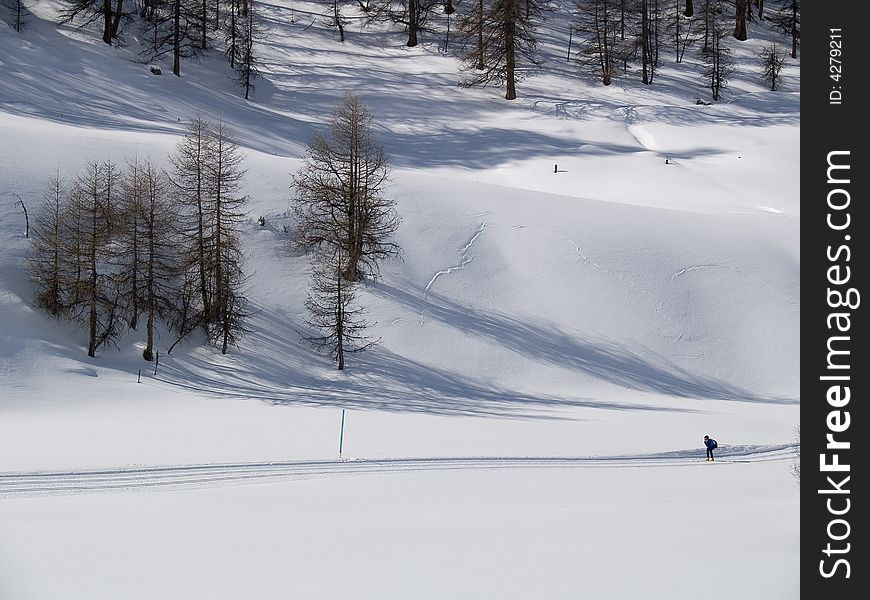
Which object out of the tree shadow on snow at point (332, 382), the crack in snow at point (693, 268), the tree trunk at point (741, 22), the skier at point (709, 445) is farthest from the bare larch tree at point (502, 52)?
the skier at point (709, 445)

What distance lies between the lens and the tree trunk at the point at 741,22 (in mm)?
61500

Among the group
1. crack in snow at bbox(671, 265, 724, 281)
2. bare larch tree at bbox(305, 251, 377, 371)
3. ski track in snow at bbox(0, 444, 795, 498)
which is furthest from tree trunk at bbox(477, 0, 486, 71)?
ski track in snow at bbox(0, 444, 795, 498)

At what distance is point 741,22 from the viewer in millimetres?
61781

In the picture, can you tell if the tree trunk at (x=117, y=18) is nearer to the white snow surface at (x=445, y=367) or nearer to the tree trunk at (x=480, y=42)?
the white snow surface at (x=445, y=367)

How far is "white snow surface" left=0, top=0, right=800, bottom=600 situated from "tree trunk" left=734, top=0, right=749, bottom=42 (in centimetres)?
137

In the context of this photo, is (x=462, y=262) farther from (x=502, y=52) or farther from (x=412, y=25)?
(x=412, y=25)

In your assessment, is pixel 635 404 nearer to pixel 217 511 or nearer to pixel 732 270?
pixel 732 270

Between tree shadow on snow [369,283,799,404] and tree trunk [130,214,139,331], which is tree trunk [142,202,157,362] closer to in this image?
tree trunk [130,214,139,331]

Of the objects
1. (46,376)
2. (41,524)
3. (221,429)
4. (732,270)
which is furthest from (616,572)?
(732,270)

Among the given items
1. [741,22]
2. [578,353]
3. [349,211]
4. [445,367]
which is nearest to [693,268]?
[578,353]

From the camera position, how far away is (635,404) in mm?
25875
